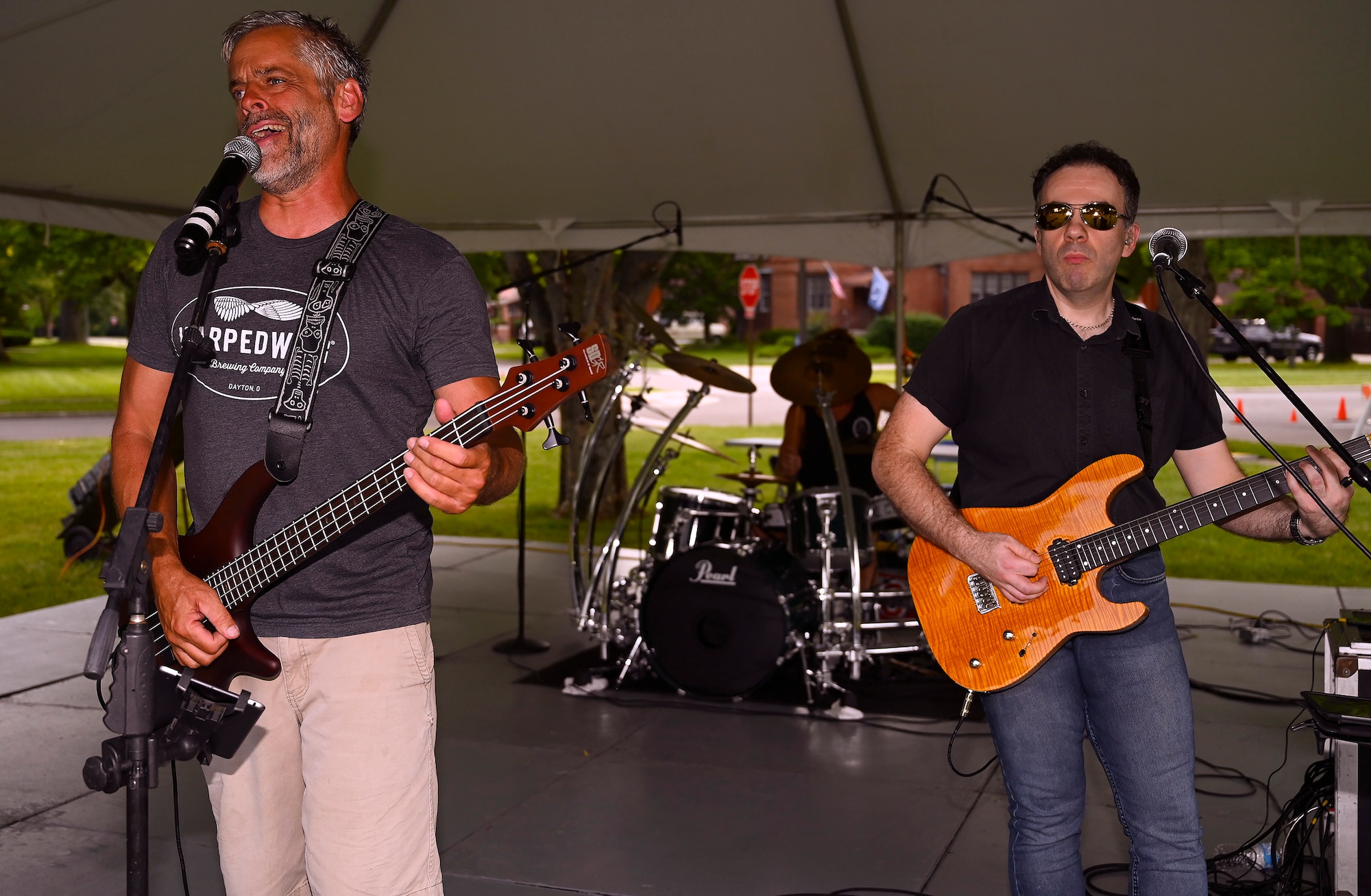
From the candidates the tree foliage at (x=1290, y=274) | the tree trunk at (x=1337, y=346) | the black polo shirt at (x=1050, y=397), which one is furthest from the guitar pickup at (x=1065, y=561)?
the tree trunk at (x=1337, y=346)

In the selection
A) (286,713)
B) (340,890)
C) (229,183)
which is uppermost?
(229,183)

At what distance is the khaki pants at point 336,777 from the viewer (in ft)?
7.24

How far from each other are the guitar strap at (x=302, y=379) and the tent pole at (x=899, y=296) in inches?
201

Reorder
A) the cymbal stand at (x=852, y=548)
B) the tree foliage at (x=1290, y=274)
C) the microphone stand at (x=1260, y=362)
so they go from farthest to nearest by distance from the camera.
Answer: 1. the tree foliage at (x=1290, y=274)
2. the cymbal stand at (x=852, y=548)
3. the microphone stand at (x=1260, y=362)

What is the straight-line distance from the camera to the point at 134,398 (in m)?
2.39

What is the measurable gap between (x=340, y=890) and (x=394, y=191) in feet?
17.8

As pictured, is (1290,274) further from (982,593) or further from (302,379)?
(302,379)

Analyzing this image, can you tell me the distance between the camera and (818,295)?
50.8m

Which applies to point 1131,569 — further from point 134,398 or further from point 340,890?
point 134,398

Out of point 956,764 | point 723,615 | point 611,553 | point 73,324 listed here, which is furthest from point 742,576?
point 73,324

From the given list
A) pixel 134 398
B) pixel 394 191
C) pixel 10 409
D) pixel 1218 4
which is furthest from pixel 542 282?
pixel 10 409

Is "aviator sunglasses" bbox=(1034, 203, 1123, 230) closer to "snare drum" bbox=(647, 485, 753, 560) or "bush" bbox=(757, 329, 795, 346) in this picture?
"snare drum" bbox=(647, 485, 753, 560)

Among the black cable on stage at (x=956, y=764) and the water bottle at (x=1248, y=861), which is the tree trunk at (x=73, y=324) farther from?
the water bottle at (x=1248, y=861)

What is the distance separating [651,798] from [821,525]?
191cm
